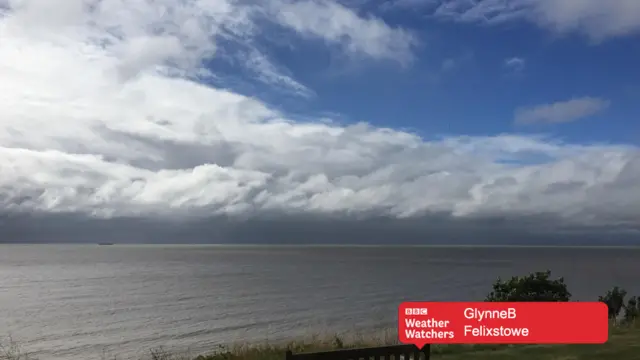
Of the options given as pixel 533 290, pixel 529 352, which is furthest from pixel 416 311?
pixel 533 290

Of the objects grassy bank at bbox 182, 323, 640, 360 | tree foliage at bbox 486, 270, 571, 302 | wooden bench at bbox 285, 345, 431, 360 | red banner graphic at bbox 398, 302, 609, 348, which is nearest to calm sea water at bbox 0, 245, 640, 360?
tree foliage at bbox 486, 270, 571, 302

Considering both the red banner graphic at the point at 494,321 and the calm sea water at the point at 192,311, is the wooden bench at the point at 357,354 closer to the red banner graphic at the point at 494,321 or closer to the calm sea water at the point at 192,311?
the red banner graphic at the point at 494,321

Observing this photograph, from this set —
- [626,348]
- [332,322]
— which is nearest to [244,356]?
[626,348]

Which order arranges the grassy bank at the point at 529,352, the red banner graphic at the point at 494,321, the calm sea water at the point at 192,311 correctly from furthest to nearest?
the calm sea water at the point at 192,311 → the grassy bank at the point at 529,352 → the red banner graphic at the point at 494,321

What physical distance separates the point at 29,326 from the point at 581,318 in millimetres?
44381

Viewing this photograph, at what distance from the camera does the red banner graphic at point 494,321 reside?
26.0 feet

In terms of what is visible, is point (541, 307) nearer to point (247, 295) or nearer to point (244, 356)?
point (244, 356)

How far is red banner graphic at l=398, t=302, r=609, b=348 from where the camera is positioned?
793 cm

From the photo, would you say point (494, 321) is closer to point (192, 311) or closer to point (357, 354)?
point (357, 354)

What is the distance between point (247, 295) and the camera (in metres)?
64.2

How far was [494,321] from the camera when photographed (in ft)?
28.1

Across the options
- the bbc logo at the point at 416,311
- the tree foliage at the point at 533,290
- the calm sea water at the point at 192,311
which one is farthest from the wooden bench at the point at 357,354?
the calm sea water at the point at 192,311

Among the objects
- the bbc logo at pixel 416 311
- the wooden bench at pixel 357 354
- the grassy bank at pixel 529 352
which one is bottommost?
the grassy bank at pixel 529 352

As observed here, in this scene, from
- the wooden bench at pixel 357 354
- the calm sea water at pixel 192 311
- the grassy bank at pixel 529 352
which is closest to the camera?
the wooden bench at pixel 357 354
